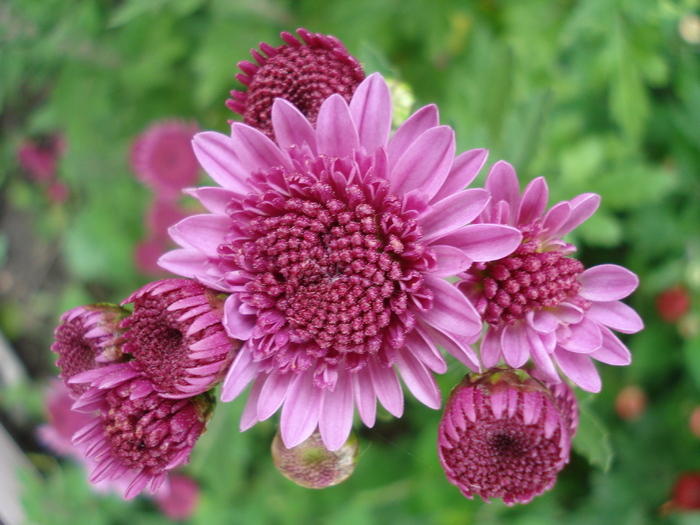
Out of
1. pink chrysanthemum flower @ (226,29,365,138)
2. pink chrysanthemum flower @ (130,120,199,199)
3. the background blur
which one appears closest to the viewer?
pink chrysanthemum flower @ (226,29,365,138)

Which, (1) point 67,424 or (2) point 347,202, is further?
(1) point 67,424

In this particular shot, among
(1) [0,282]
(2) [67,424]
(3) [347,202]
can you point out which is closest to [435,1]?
(3) [347,202]

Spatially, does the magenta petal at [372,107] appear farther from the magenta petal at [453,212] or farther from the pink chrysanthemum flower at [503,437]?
the pink chrysanthemum flower at [503,437]

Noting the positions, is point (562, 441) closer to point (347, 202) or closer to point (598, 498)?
point (347, 202)

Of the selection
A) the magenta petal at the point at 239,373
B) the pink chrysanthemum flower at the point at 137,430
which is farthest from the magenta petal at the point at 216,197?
the pink chrysanthemum flower at the point at 137,430

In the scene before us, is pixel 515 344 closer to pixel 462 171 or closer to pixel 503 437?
pixel 503 437

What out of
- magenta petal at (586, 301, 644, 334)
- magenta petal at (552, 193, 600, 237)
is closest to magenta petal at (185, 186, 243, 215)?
magenta petal at (552, 193, 600, 237)

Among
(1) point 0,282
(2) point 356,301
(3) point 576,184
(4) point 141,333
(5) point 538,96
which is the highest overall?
(5) point 538,96

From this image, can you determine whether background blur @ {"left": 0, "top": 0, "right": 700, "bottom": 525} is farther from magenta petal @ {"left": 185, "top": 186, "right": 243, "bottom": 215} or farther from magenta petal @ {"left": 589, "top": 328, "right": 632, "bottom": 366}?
magenta petal @ {"left": 185, "top": 186, "right": 243, "bottom": 215}

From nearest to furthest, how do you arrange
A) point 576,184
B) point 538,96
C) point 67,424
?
point 538,96 < point 576,184 < point 67,424
